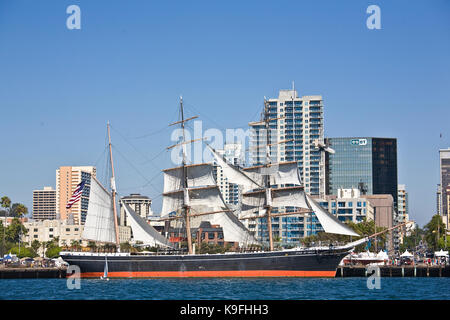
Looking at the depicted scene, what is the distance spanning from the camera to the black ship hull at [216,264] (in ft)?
319

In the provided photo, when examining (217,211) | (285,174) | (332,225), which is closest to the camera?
(332,225)

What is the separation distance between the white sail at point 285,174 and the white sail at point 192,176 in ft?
31.7

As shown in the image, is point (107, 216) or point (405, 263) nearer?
point (107, 216)

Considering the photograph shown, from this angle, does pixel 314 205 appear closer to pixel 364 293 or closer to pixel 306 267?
pixel 306 267

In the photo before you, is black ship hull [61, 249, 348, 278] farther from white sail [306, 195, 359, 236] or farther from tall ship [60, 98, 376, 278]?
white sail [306, 195, 359, 236]

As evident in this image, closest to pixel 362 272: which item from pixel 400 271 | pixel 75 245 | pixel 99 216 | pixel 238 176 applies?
pixel 400 271

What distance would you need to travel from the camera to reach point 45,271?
120562mm

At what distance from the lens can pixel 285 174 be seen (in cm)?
10844

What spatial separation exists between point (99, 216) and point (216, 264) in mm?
18457

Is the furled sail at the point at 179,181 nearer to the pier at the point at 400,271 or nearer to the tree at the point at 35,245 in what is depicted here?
the pier at the point at 400,271

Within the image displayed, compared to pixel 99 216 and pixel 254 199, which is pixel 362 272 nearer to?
pixel 254 199

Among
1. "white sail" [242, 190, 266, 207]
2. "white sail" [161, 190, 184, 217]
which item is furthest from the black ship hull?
"white sail" [242, 190, 266, 207]
